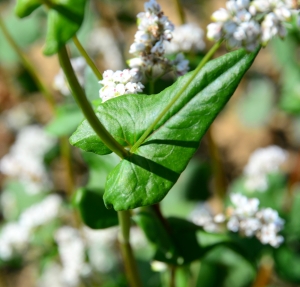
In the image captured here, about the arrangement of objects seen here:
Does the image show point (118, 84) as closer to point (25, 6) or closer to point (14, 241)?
point (25, 6)

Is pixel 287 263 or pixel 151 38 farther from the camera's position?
pixel 287 263

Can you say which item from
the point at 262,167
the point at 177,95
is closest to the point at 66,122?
the point at 262,167

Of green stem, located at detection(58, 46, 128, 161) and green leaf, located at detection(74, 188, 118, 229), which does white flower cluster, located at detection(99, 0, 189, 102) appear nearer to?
green stem, located at detection(58, 46, 128, 161)

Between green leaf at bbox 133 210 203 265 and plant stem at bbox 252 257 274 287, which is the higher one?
green leaf at bbox 133 210 203 265

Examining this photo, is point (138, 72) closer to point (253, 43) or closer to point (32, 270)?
point (253, 43)

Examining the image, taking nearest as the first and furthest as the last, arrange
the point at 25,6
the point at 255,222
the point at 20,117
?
the point at 25,6 < the point at 255,222 < the point at 20,117

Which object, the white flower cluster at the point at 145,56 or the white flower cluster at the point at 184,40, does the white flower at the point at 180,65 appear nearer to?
the white flower cluster at the point at 145,56

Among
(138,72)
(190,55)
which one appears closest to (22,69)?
(190,55)

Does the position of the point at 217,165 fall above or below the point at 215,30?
below

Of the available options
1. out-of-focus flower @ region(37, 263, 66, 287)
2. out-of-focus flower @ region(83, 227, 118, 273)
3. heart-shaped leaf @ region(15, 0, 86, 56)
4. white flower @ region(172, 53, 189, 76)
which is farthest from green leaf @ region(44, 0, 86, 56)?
out-of-focus flower @ region(37, 263, 66, 287)
